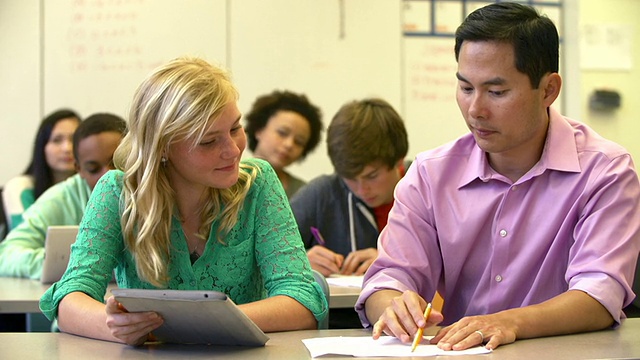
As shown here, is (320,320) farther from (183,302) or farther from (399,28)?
(399,28)

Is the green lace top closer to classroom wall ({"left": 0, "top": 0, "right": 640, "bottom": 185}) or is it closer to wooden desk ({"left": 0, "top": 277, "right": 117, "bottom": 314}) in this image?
wooden desk ({"left": 0, "top": 277, "right": 117, "bottom": 314})

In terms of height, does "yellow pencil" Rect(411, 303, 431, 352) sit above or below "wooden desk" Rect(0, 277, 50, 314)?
above

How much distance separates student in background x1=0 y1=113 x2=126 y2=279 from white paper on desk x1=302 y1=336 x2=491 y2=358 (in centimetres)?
192

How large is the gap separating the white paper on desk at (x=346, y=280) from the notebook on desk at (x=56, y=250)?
0.87 m

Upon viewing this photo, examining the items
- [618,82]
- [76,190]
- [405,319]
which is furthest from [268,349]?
[618,82]

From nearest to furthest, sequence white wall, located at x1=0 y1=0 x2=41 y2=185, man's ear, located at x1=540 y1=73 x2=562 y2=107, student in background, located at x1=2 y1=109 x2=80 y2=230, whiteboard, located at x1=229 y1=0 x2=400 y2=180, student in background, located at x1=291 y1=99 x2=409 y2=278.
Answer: man's ear, located at x1=540 y1=73 x2=562 y2=107 < student in background, located at x1=291 y1=99 x2=409 y2=278 < student in background, located at x1=2 y1=109 x2=80 y2=230 < white wall, located at x1=0 y1=0 x2=41 y2=185 < whiteboard, located at x1=229 y1=0 x2=400 y2=180

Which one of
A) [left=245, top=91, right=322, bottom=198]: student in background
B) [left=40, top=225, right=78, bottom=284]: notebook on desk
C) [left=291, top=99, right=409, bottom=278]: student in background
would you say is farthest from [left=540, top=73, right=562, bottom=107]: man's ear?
[left=245, top=91, right=322, bottom=198]: student in background

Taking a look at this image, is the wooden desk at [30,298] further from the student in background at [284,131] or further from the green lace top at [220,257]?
the student in background at [284,131]

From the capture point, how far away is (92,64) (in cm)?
518

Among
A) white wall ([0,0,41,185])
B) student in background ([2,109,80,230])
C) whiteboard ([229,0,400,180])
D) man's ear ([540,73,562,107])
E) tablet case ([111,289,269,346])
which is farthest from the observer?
whiteboard ([229,0,400,180])

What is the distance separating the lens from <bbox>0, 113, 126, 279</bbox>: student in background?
11.7ft

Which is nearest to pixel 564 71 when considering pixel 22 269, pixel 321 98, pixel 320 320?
pixel 321 98

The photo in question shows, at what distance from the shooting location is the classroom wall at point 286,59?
5105mm

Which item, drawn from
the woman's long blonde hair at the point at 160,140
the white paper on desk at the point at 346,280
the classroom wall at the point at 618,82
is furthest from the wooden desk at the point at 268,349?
the classroom wall at the point at 618,82
